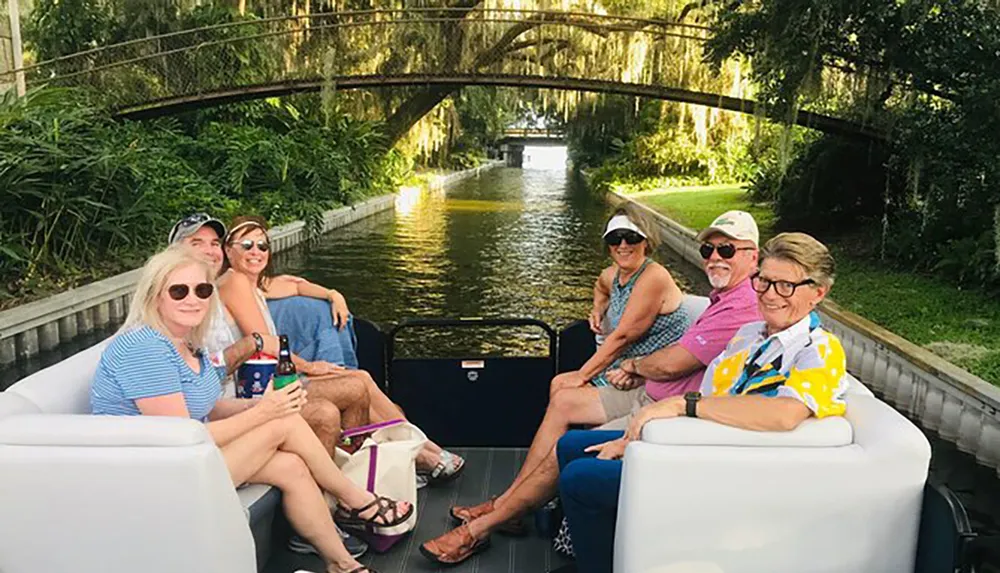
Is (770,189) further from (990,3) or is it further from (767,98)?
(990,3)

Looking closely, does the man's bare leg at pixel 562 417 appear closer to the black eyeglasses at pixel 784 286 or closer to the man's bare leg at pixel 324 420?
the man's bare leg at pixel 324 420

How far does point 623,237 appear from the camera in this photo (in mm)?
2742

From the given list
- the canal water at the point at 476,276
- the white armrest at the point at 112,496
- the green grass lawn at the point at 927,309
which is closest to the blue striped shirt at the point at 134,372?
the white armrest at the point at 112,496

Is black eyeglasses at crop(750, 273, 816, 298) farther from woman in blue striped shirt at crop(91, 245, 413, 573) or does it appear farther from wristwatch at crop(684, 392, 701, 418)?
woman in blue striped shirt at crop(91, 245, 413, 573)

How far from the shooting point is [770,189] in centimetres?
1510

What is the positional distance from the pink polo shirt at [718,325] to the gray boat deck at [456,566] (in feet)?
2.27

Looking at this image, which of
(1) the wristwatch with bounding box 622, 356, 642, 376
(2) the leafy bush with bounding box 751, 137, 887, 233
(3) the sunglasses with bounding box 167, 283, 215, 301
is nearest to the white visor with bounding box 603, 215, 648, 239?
(1) the wristwatch with bounding box 622, 356, 642, 376

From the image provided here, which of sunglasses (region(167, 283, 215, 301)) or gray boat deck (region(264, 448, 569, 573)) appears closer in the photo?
sunglasses (region(167, 283, 215, 301))

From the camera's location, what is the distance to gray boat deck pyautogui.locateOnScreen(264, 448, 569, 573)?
2.45 m

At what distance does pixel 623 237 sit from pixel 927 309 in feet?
15.3

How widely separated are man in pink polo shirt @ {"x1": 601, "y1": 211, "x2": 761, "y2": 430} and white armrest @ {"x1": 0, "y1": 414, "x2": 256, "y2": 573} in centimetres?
125

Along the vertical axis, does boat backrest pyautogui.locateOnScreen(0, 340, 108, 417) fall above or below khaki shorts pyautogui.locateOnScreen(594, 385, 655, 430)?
above

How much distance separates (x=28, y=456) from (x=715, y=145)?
71.5 feet

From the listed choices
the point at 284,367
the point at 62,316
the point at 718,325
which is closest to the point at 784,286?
the point at 718,325
